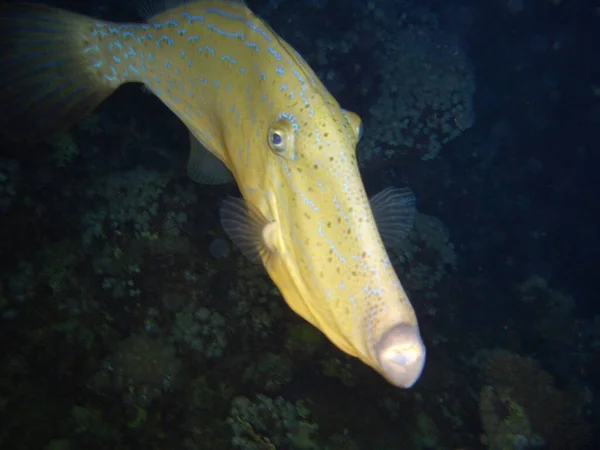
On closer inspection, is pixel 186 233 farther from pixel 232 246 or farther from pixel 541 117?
pixel 541 117

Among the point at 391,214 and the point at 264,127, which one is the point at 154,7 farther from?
the point at 391,214

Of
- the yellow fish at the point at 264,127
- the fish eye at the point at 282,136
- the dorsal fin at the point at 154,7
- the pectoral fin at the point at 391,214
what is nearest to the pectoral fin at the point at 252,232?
the yellow fish at the point at 264,127

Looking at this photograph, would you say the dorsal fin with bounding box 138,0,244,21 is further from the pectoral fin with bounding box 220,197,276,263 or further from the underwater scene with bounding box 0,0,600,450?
the pectoral fin with bounding box 220,197,276,263

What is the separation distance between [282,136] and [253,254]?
0.64m

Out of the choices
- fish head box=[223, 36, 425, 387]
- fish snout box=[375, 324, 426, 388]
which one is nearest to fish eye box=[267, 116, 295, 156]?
fish head box=[223, 36, 425, 387]

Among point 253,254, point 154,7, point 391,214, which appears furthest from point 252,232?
point 154,7

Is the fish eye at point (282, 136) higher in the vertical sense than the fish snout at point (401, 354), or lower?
higher

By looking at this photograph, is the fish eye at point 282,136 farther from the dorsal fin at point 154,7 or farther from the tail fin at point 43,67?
the tail fin at point 43,67

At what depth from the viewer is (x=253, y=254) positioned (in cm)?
210

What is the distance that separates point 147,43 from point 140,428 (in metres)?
3.01

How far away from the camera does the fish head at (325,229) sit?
1.48 meters

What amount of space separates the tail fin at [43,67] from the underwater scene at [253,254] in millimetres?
13

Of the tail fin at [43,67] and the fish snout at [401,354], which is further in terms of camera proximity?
the tail fin at [43,67]

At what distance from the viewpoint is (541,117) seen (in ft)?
38.6
